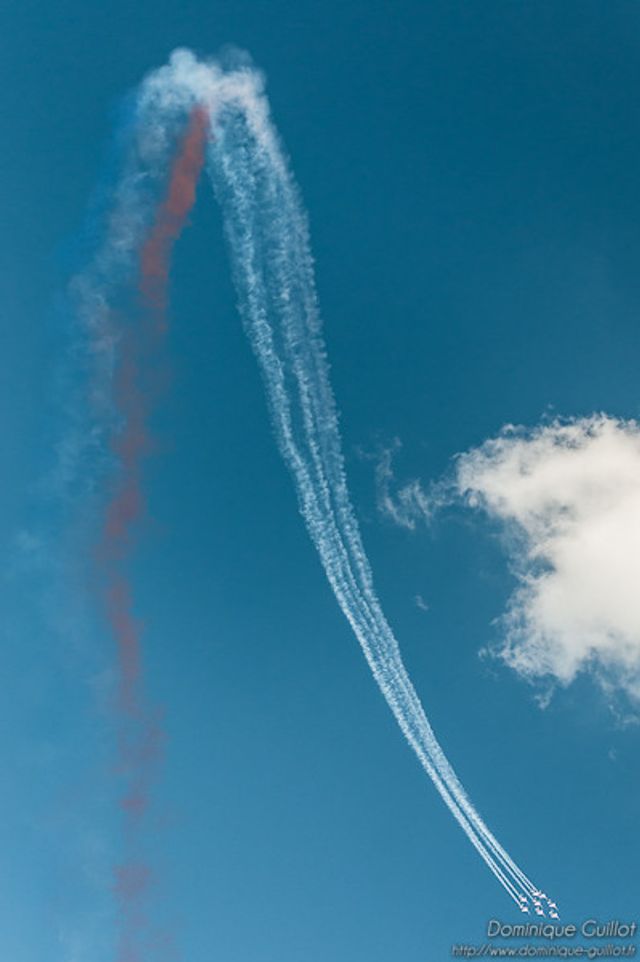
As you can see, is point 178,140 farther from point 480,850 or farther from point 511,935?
point 511,935

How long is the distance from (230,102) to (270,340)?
12.2 meters

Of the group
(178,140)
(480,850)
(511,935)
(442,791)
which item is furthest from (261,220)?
(511,935)

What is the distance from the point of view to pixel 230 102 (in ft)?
120

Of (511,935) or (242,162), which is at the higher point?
(242,162)

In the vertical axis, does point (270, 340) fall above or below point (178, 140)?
below

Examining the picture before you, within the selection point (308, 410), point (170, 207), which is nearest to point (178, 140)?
point (170, 207)

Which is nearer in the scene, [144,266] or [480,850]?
[144,266]

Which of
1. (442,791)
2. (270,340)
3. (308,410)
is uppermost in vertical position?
(270,340)

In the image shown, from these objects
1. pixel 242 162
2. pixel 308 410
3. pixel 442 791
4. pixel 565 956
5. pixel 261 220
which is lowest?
pixel 565 956

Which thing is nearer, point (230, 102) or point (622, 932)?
point (230, 102)

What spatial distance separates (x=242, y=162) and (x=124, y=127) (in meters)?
6.56

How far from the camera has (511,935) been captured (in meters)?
41.4

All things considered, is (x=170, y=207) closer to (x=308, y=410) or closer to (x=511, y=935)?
(x=308, y=410)

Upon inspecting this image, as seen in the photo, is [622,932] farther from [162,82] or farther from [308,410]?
[162,82]
